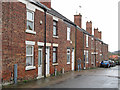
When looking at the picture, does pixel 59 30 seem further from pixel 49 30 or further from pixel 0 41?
pixel 0 41

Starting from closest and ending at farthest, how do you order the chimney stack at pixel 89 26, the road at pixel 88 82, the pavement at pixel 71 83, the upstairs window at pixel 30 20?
the pavement at pixel 71 83 → the road at pixel 88 82 → the upstairs window at pixel 30 20 → the chimney stack at pixel 89 26

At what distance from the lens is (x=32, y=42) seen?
46.8 feet

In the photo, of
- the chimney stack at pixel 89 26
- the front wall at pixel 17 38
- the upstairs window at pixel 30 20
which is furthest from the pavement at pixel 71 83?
the chimney stack at pixel 89 26

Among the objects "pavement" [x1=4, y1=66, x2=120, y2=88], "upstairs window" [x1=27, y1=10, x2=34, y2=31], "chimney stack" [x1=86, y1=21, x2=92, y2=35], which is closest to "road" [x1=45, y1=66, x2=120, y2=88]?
"pavement" [x1=4, y1=66, x2=120, y2=88]

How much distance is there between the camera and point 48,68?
17156 mm

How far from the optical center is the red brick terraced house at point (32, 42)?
11617 mm

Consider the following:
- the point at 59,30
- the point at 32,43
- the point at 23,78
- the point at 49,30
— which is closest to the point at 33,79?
the point at 23,78

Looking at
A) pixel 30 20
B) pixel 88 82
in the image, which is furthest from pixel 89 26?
pixel 88 82

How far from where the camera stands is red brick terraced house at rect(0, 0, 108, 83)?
1162cm

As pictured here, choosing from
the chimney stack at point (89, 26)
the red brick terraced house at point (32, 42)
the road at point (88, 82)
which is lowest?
the road at point (88, 82)

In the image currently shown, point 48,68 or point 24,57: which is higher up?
point 24,57

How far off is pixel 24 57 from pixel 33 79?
2102 mm

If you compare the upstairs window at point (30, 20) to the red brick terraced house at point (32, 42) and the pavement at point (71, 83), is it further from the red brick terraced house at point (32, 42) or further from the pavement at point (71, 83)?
the pavement at point (71, 83)

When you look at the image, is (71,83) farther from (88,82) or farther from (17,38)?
(17,38)
